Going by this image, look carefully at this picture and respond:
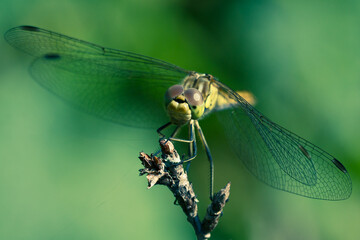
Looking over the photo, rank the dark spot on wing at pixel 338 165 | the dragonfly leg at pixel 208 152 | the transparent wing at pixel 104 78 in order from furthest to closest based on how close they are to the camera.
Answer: the transparent wing at pixel 104 78 < the dragonfly leg at pixel 208 152 < the dark spot on wing at pixel 338 165

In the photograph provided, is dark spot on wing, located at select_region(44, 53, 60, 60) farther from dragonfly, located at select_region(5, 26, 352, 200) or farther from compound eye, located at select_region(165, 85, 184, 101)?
compound eye, located at select_region(165, 85, 184, 101)

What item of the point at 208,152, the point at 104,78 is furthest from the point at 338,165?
the point at 104,78

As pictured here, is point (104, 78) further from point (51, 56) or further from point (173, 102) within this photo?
point (173, 102)

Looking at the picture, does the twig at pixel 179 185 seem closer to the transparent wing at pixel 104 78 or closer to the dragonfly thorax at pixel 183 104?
the dragonfly thorax at pixel 183 104

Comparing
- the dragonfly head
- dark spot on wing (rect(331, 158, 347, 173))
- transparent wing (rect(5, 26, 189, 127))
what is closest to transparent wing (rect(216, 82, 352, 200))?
dark spot on wing (rect(331, 158, 347, 173))

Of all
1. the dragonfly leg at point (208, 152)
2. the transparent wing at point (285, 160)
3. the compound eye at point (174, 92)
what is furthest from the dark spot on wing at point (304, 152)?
the compound eye at point (174, 92)

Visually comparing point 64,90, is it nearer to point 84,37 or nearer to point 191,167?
point 84,37

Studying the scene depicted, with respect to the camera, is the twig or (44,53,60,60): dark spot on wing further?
(44,53,60,60): dark spot on wing
